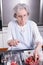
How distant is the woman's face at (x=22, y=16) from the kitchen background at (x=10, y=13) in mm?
34

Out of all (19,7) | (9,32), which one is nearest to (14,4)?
(19,7)

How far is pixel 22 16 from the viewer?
914 mm

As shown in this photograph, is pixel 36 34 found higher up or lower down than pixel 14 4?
lower down

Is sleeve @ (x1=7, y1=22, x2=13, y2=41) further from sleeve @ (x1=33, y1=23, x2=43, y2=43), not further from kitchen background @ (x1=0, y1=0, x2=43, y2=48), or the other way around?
sleeve @ (x1=33, y1=23, x2=43, y2=43)

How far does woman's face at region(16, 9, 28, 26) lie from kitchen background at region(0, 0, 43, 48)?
34 millimetres

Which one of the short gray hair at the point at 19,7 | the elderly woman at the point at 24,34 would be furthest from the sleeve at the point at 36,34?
the short gray hair at the point at 19,7

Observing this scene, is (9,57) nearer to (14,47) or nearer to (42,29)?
(14,47)

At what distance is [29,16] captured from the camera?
0.93 meters

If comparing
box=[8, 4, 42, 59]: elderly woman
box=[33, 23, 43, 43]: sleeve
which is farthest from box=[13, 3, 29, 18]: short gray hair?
box=[33, 23, 43, 43]: sleeve

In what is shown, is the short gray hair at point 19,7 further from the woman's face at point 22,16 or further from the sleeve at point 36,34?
the sleeve at point 36,34

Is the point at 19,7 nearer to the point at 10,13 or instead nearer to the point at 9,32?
the point at 10,13

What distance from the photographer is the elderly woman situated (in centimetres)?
93

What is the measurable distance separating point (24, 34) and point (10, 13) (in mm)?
161

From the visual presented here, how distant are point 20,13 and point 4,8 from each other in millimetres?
104
